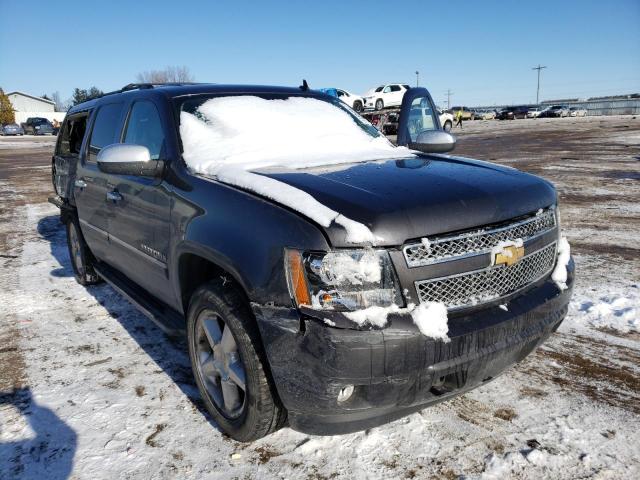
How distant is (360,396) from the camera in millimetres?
2020

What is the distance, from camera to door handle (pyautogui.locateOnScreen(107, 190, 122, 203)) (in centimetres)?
355

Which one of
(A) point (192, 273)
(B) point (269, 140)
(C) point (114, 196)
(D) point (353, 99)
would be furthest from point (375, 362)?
(D) point (353, 99)

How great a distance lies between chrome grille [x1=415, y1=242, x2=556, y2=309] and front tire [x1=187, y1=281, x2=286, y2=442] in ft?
2.68

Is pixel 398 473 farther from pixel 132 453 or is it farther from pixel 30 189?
pixel 30 189

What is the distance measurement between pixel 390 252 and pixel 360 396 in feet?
1.98

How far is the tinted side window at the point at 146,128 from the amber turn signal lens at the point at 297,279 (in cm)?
154

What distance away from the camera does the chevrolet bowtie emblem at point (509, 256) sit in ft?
7.23

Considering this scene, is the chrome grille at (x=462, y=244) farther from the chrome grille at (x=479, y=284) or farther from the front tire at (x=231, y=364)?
the front tire at (x=231, y=364)

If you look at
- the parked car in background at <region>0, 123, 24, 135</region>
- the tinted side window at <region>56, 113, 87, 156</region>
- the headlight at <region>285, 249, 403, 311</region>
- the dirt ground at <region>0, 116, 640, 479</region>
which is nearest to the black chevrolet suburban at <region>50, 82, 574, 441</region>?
the headlight at <region>285, 249, 403, 311</region>

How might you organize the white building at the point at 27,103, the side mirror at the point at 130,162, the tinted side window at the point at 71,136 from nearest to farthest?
1. the side mirror at the point at 130,162
2. the tinted side window at the point at 71,136
3. the white building at the point at 27,103

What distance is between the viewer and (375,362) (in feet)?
6.33

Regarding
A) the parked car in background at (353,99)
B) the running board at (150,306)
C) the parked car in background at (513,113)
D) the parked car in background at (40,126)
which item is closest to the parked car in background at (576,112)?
the parked car in background at (513,113)

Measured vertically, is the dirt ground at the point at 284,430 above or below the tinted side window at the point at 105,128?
below

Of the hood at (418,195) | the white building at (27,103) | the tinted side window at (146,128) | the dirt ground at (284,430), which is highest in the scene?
the white building at (27,103)
